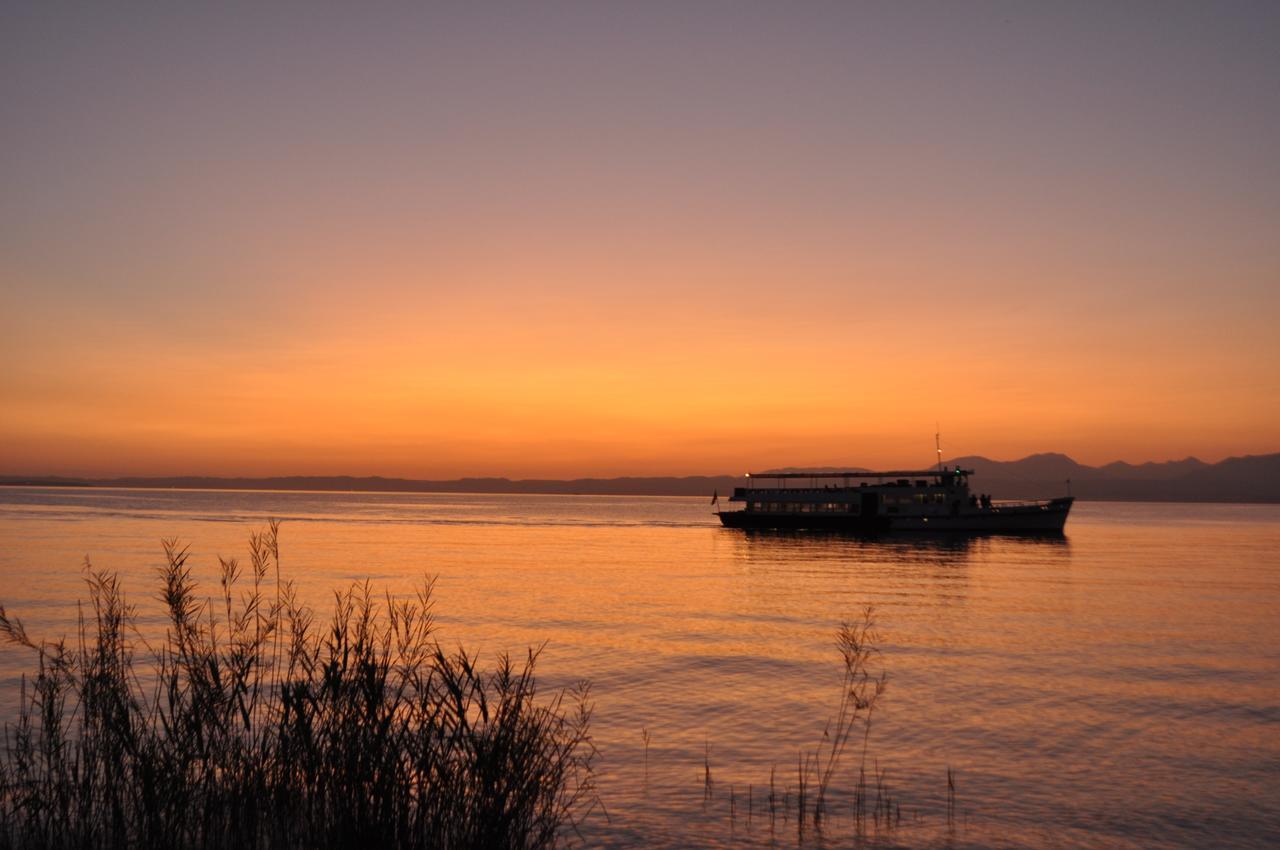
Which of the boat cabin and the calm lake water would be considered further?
the boat cabin

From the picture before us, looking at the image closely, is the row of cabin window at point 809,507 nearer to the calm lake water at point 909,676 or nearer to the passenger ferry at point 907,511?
the passenger ferry at point 907,511

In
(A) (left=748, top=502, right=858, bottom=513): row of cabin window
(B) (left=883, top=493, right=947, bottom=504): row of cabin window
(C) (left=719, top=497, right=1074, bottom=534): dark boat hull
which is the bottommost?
(C) (left=719, top=497, right=1074, bottom=534): dark boat hull

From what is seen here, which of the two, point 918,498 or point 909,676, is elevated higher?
point 918,498

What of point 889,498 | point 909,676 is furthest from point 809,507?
Result: point 909,676

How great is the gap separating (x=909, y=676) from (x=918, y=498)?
89.8 meters

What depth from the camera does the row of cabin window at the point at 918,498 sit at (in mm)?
110750

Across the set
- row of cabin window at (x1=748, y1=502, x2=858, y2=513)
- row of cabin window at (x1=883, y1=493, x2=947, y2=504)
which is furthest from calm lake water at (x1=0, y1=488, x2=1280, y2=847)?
row of cabin window at (x1=748, y1=502, x2=858, y2=513)

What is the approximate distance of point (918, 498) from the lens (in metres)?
112

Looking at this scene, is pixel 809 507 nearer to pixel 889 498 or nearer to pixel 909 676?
pixel 889 498

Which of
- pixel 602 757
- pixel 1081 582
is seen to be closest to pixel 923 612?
pixel 1081 582

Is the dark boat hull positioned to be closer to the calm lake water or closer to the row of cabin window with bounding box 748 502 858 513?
the row of cabin window with bounding box 748 502 858 513

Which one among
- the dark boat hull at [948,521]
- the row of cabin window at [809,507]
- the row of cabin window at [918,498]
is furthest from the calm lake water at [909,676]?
the row of cabin window at [809,507]

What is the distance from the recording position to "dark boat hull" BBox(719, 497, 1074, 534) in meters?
110

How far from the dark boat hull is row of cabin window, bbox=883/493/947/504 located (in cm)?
186
